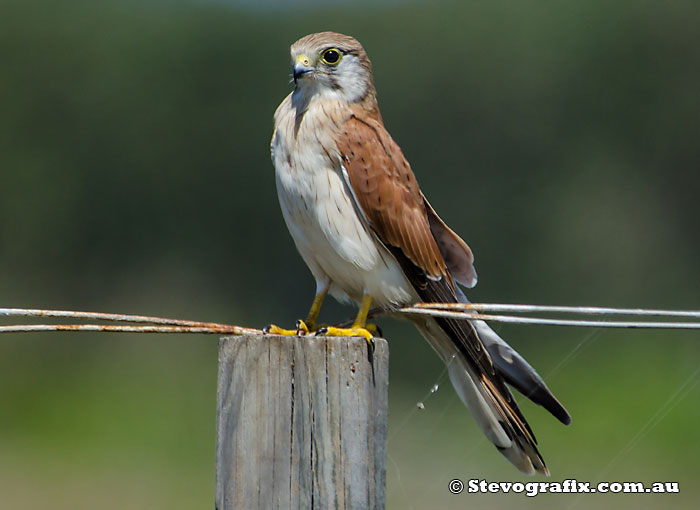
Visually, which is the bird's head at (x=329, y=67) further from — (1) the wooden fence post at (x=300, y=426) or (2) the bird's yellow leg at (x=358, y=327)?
(1) the wooden fence post at (x=300, y=426)

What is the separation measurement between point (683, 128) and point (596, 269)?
10.3ft

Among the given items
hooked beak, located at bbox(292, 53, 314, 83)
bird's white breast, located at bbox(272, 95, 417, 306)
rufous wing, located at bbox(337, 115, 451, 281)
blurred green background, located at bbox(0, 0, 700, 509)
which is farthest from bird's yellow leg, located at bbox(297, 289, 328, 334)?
blurred green background, located at bbox(0, 0, 700, 509)

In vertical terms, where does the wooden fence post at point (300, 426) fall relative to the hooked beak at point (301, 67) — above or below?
below

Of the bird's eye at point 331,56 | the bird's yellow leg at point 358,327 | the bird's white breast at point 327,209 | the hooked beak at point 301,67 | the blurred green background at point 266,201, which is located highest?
the blurred green background at point 266,201

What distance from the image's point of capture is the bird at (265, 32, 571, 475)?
2.89 metres

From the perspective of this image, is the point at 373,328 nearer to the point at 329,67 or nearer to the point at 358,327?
the point at 358,327

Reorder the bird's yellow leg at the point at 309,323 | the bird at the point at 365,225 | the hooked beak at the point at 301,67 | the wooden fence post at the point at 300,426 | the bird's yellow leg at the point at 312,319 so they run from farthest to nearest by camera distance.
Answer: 1. the hooked beak at the point at 301,67
2. the bird at the point at 365,225
3. the bird's yellow leg at the point at 312,319
4. the bird's yellow leg at the point at 309,323
5. the wooden fence post at the point at 300,426

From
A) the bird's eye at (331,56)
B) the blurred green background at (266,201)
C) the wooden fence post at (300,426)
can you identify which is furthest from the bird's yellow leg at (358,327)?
the blurred green background at (266,201)

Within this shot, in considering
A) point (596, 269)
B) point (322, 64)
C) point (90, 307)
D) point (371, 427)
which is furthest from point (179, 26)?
point (371, 427)

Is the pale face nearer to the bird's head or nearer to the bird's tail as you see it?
the bird's head

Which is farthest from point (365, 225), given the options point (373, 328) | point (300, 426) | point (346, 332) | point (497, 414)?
point (300, 426)

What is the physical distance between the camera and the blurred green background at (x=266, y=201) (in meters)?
8.38

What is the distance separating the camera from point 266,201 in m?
11.8

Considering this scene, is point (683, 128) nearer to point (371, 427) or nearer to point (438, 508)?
point (438, 508)
